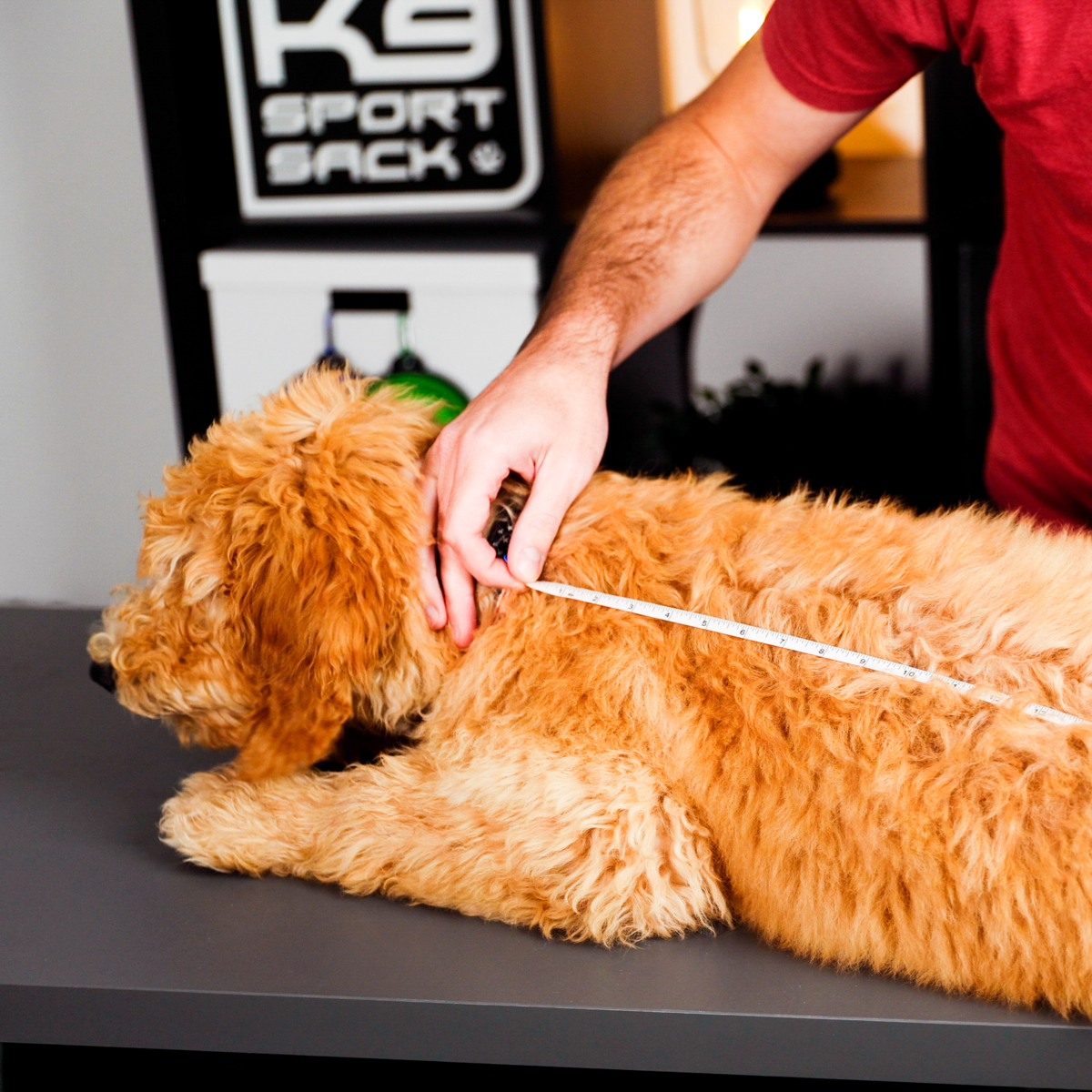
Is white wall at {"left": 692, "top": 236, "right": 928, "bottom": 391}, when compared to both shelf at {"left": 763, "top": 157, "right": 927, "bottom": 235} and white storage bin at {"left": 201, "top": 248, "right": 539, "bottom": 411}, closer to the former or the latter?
shelf at {"left": 763, "top": 157, "right": 927, "bottom": 235}

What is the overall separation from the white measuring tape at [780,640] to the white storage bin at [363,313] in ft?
4.84

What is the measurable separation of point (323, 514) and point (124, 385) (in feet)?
8.21

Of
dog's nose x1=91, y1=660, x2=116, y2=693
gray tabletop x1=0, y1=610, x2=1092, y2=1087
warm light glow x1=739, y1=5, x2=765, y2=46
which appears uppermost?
warm light glow x1=739, y1=5, x2=765, y2=46

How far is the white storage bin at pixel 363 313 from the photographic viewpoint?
2.44 m

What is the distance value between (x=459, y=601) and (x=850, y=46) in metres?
0.82

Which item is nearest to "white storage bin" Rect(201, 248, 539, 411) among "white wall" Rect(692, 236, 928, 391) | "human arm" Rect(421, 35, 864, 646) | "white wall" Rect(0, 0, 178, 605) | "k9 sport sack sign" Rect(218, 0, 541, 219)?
"k9 sport sack sign" Rect(218, 0, 541, 219)

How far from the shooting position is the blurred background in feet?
7.95

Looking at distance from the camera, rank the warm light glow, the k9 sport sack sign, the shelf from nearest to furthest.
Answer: the k9 sport sack sign, the shelf, the warm light glow

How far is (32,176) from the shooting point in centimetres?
316

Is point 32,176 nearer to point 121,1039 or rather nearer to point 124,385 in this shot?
point 124,385

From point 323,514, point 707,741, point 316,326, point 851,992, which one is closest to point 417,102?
point 316,326

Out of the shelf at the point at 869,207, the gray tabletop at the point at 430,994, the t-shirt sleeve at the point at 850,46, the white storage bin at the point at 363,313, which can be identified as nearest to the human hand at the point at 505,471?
the gray tabletop at the point at 430,994

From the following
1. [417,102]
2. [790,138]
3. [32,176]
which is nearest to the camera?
[790,138]

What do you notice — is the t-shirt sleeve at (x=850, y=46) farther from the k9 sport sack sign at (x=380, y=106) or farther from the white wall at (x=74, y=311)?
the white wall at (x=74, y=311)
